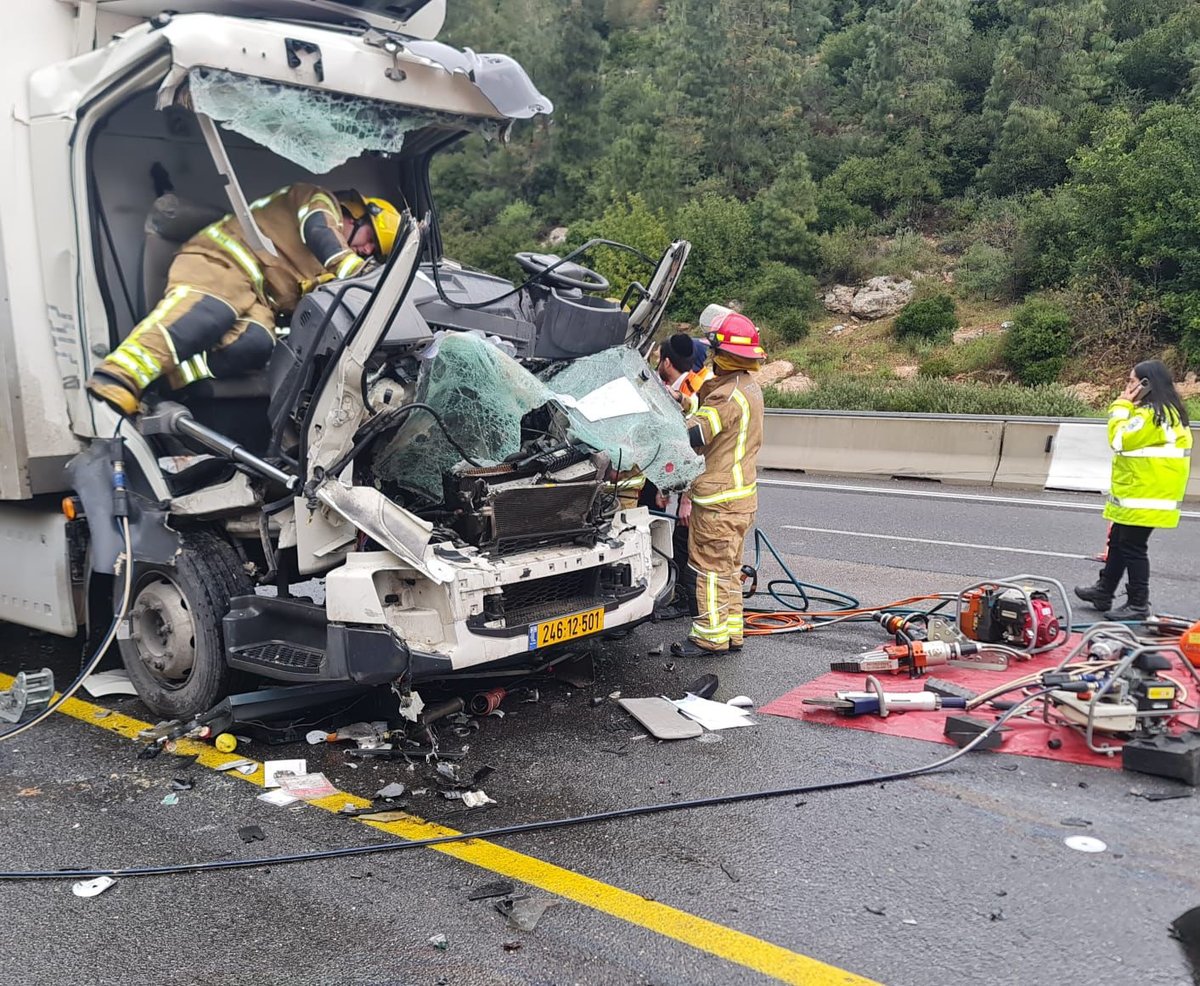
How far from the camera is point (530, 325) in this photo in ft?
16.2

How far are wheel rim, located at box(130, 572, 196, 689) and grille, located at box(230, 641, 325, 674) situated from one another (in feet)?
1.17

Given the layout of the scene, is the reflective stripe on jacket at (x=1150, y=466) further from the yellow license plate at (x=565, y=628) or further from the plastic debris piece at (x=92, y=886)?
the plastic debris piece at (x=92, y=886)

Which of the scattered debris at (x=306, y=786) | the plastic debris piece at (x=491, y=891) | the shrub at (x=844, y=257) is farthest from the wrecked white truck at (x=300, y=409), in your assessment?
the shrub at (x=844, y=257)

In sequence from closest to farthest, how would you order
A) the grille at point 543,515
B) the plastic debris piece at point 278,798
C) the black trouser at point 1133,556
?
the plastic debris piece at point 278,798 → the grille at point 543,515 → the black trouser at point 1133,556

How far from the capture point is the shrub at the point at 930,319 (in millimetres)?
21938

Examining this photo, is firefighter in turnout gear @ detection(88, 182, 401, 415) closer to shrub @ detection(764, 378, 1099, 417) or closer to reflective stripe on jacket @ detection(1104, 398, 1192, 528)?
reflective stripe on jacket @ detection(1104, 398, 1192, 528)

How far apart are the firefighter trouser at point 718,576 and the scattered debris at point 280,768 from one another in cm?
223

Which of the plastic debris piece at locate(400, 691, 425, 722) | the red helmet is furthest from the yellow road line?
the red helmet

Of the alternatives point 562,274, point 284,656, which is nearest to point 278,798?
point 284,656

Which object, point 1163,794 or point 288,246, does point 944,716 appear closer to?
point 1163,794

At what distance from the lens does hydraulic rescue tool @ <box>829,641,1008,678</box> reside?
4.98 meters

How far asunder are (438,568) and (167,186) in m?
2.52

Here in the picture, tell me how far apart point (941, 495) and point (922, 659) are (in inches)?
274

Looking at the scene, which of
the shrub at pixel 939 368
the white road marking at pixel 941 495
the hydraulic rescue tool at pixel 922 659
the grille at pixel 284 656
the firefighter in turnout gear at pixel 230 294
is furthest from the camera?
the shrub at pixel 939 368
